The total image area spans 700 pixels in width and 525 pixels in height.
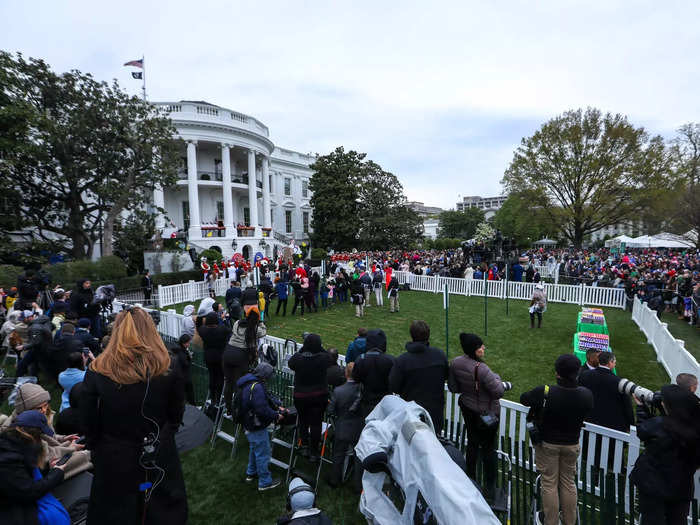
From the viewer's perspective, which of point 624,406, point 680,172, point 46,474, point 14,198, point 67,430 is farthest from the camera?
point 680,172

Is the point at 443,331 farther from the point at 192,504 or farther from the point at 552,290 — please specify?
the point at 192,504

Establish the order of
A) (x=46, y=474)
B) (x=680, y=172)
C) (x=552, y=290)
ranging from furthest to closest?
(x=680, y=172)
(x=552, y=290)
(x=46, y=474)

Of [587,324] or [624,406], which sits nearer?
[624,406]

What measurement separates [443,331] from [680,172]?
104ft

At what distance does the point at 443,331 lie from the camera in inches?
454

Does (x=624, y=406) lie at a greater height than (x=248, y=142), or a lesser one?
lesser

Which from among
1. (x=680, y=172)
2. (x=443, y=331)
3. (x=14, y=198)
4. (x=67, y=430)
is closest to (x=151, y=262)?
(x=14, y=198)

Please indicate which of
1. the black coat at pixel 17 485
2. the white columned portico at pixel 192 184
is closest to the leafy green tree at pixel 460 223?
the white columned portico at pixel 192 184

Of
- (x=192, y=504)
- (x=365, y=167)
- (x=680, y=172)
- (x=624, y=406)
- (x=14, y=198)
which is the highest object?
(x=365, y=167)

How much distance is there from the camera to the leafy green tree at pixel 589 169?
29938 mm

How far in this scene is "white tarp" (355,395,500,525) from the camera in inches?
72.4

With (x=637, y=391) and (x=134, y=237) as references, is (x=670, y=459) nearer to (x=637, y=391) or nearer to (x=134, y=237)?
(x=637, y=391)

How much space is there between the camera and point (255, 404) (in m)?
3.90

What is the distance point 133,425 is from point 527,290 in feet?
55.2
